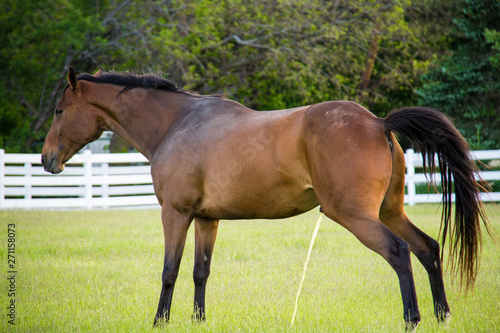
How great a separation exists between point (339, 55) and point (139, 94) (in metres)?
15.0

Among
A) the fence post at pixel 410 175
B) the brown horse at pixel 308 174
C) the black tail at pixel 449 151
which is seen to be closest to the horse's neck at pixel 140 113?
the brown horse at pixel 308 174

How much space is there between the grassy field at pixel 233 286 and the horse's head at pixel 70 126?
4.91ft

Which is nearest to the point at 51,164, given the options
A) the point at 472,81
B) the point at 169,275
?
the point at 169,275

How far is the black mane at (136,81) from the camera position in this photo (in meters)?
5.15

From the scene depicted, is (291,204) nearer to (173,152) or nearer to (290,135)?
(290,135)

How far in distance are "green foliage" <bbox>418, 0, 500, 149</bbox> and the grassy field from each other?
26.4 feet

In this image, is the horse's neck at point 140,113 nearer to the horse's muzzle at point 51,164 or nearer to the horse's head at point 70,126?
the horse's head at point 70,126

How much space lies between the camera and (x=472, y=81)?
53.8 feet

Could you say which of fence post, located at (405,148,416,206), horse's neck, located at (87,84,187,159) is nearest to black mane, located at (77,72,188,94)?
horse's neck, located at (87,84,187,159)

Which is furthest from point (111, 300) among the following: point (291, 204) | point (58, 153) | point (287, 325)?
point (291, 204)

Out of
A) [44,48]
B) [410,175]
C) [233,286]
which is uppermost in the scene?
[233,286]

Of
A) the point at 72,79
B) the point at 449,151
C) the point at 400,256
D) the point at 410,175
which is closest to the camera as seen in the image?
the point at 400,256

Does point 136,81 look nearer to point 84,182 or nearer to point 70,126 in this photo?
point 70,126

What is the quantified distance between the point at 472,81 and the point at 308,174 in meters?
14.4
